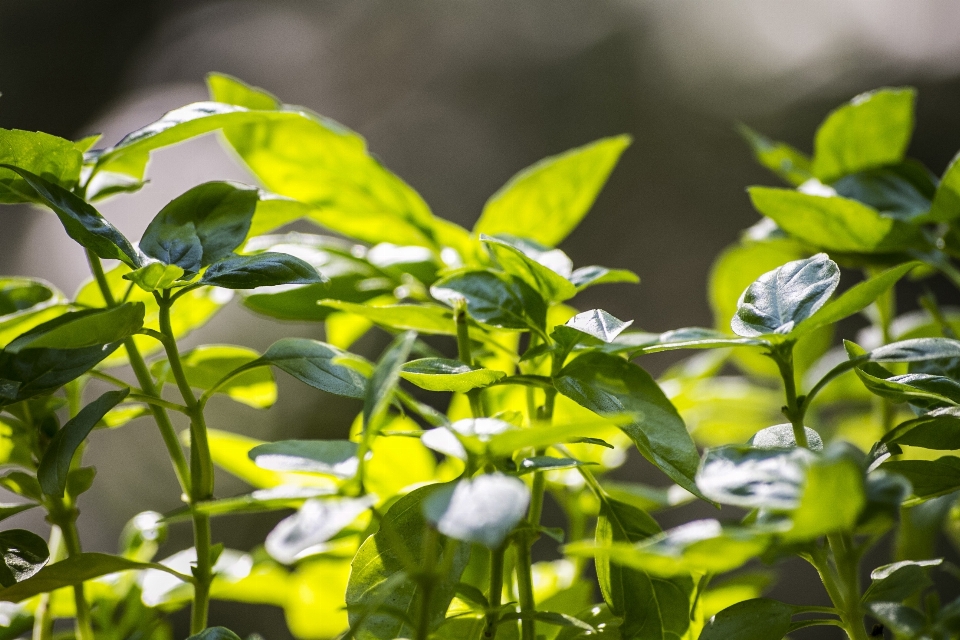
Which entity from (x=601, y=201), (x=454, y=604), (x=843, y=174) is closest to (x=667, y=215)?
(x=601, y=201)

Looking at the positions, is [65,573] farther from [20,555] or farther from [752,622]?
[752,622]

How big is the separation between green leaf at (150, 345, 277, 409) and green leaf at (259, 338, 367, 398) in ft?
0.21

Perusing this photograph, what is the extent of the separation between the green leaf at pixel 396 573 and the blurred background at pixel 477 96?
1.73 metres

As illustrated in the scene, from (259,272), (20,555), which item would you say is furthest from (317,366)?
(20,555)

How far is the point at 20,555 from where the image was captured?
13.3 inches

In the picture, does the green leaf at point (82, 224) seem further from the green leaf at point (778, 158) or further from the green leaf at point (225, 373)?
the green leaf at point (778, 158)

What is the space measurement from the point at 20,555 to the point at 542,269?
0.27m

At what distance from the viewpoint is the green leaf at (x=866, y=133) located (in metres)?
0.52

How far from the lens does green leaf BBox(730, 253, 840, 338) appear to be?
0.30 metres

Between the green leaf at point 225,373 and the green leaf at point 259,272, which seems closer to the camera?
the green leaf at point 259,272

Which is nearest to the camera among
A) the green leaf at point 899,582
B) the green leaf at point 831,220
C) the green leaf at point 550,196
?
the green leaf at point 899,582

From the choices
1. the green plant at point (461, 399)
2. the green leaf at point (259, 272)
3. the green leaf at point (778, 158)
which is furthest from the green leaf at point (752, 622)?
the green leaf at point (778, 158)

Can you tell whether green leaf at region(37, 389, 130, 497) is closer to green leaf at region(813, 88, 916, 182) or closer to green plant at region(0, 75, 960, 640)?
green plant at region(0, 75, 960, 640)

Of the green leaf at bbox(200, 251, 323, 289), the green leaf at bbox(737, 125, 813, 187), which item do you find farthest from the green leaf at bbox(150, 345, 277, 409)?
the green leaf at bbox(737, 125, 813, 187)
